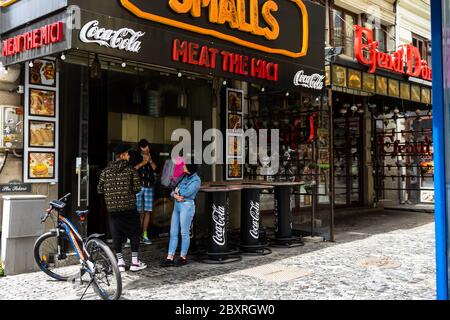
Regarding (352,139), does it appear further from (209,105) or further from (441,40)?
(441,40)

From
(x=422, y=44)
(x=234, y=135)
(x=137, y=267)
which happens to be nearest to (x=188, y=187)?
(x=137, y=267)

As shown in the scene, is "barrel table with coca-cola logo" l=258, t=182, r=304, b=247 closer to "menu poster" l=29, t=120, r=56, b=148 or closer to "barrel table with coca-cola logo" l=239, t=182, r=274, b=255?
"barrel table with coca-cola logo" l=239, t=182, r=274, b=255

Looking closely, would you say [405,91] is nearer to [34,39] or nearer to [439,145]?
[439,145]

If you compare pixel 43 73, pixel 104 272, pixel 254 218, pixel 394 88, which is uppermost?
pixel 394 88

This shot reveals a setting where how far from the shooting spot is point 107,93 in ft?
28.7

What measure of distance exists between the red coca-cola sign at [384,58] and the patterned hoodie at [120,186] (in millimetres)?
6451

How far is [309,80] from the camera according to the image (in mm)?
9266

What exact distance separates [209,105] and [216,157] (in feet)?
3.85

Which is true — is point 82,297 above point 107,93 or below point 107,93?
below

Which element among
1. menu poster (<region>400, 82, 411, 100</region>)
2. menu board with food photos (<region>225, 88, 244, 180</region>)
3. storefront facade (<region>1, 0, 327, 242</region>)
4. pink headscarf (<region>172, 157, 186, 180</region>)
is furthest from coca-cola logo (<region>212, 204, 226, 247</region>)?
menu poster (<region>400, 82, 411, 100</region>)

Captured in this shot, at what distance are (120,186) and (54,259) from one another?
160 cm

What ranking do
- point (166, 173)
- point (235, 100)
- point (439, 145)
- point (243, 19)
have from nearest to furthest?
1. point (439, 145)
2. point (243, 19)
3. point (166, 173)
4. point (235, 100)

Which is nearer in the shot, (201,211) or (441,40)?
(441,40)
